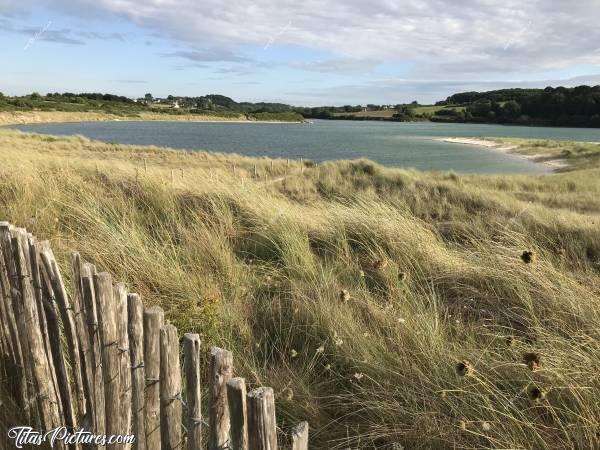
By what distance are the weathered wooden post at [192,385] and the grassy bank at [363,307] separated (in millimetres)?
916

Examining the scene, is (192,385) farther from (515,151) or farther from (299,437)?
(515,151)

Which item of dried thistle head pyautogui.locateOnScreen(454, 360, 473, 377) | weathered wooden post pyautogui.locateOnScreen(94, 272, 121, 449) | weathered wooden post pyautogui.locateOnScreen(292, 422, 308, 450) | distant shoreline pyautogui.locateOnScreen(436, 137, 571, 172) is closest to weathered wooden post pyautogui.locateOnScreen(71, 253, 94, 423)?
weathered wooden post pyautogui.locateOnScreen(94, 272, 121, 449)

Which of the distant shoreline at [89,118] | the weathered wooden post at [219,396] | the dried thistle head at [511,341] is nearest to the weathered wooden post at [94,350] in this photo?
the weathered wooden post at [219,396]

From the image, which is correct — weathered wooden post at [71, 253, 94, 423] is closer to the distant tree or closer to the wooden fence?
the wooden fence

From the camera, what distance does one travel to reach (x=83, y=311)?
2.12 m

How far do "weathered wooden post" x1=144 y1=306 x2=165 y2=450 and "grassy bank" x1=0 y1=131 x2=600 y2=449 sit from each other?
0.88m

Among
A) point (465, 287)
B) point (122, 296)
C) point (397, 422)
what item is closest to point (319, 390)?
point (397, 422)

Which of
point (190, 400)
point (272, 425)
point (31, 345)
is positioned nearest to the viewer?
point (272, 425)

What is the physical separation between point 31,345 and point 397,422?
1875mm

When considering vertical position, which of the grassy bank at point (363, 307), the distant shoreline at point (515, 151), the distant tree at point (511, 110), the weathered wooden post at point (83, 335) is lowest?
the distant shoreline at point (515, 151)

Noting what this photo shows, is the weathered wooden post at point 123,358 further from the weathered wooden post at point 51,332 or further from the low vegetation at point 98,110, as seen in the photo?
the low vegetation at point 98,110

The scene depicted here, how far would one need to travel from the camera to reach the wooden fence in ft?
4.92

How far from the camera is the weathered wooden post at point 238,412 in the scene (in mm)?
1404

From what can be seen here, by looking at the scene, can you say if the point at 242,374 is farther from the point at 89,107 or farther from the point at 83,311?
the point at 89,107
